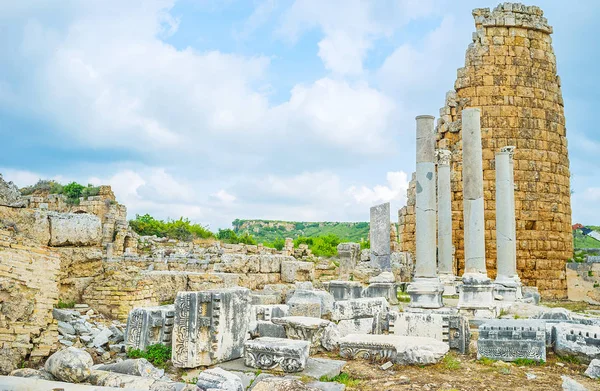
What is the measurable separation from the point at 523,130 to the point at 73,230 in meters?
17.4

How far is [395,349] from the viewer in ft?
23.7

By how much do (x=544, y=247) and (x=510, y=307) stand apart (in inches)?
387

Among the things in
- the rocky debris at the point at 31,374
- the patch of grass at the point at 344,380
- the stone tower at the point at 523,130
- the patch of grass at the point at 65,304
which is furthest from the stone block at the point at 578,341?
the stone tower at the point at 523,130

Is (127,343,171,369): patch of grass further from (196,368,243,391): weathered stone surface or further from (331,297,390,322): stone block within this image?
(331,297,390,322): stone block

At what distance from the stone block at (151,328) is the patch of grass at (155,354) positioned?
0.19ft

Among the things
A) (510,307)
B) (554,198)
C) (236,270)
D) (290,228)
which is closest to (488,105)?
(554,198)

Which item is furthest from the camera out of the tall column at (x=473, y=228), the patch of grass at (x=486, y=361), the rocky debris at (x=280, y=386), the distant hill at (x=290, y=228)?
the distant hill at (x=290, y=228)

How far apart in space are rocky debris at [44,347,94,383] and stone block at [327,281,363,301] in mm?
7671

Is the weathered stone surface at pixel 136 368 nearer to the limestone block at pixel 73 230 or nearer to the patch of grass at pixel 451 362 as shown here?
the limestone block at pixel 73 230

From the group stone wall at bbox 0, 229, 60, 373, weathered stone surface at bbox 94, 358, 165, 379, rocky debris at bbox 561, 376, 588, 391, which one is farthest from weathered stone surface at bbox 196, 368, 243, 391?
rocky debris at bbox 561, 376, 588, 391

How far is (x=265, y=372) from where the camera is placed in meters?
6.45

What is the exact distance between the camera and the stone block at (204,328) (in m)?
6.64

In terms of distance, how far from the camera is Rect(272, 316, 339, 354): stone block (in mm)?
7973

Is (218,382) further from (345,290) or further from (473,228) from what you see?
(473,228)
